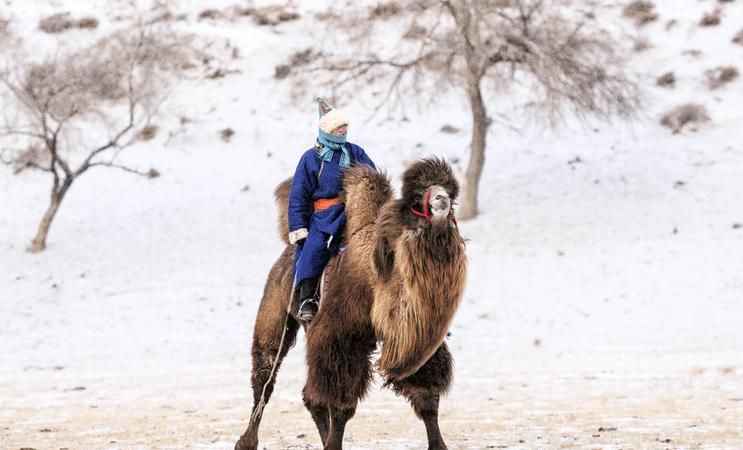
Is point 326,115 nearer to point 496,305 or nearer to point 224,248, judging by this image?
point 496,305

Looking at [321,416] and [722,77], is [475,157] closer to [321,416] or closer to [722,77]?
[722,77]

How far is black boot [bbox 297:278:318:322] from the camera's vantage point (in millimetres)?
6297

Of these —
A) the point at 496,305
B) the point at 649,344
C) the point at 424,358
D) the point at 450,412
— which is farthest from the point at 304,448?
the point at 496,305

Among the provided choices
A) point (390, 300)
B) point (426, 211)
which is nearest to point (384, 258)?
point (390, 300)

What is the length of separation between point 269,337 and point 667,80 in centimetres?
2325

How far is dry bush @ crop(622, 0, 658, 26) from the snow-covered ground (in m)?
0.47

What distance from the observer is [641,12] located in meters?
31.7

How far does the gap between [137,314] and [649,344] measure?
9.42 meters

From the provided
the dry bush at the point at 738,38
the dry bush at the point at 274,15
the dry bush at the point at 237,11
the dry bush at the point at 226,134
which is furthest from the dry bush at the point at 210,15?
the dry bush at the point at 738,38

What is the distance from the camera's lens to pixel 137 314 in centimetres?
1833

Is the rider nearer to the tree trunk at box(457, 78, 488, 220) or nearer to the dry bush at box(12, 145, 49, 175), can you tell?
the tree trunk at box(457, 78, 488, 220)

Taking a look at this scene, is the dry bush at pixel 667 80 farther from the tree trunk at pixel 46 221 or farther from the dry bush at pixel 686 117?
the tree trunk at pixel 46 221

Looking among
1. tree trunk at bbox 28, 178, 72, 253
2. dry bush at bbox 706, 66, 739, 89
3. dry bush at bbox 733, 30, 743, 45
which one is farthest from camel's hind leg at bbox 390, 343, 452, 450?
dry bush at bbox 733, 30, 743, 45

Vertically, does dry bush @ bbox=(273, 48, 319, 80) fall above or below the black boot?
above
